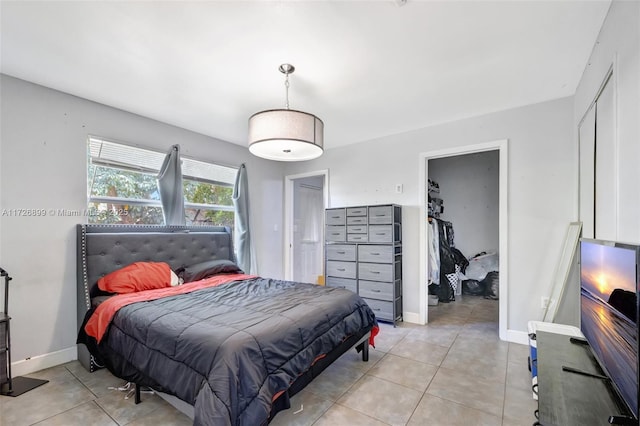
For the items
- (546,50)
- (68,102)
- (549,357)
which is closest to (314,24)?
(546,50)

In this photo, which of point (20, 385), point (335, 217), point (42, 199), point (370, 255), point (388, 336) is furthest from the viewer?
point (335, 217)

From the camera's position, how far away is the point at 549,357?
1514 mm

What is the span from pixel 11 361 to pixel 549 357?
3.81m

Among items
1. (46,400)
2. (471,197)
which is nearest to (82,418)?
(46,400)

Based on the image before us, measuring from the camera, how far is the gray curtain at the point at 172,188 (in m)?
3.32

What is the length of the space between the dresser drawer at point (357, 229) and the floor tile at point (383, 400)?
1.83 metres

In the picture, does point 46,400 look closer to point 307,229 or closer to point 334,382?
point 334,382

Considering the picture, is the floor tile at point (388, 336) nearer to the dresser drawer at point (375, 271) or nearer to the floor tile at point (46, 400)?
the dresser drawer at point (375, 271)

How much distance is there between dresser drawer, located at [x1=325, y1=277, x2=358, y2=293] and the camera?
3799 mm

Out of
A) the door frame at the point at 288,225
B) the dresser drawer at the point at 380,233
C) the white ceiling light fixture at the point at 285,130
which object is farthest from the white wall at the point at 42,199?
the dresser drawer at the point at 380,233

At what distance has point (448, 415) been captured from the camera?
184 centimetres

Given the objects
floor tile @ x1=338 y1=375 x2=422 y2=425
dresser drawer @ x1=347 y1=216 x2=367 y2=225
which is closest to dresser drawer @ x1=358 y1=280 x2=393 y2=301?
dresser drawer @ x1=347 y1=216 x2=367 y2=225

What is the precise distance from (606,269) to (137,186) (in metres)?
3.88

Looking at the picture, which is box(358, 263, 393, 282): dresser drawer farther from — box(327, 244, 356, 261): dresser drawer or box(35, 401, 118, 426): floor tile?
box(35, 401, 118, 426): floor tile
